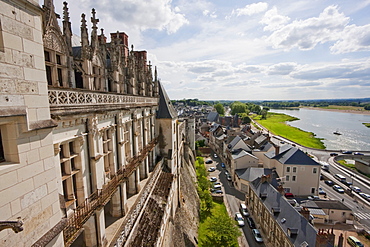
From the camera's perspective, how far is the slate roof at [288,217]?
18.8 m

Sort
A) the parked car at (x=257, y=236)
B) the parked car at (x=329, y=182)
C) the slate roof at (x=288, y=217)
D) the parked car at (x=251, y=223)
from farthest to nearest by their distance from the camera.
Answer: the parked car at (x=329, y=182) → the parked car at (x=251, y=223) → the parked car at (x=257, y=236) → the slate roof at (x=288, y=217)

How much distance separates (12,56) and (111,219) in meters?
11.0

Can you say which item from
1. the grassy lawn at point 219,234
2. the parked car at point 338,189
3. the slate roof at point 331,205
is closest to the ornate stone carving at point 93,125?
the grassy lawn at point 219,234

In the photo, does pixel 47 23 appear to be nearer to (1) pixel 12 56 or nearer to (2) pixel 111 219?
(1) pixel 12 56

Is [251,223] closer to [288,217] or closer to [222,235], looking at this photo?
[288,217]

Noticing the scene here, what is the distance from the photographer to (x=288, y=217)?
2188 cm

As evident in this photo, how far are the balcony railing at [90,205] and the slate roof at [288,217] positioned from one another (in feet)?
59.2

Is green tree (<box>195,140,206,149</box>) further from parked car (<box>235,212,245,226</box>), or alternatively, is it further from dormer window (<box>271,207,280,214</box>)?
dormer window (<box>271,207,280,214</box>)

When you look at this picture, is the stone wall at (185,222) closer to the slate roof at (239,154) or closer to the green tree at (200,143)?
the slate roof at (239,154)

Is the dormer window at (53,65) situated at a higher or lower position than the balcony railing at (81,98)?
higher

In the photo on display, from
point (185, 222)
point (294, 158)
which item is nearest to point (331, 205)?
point (294, 158)

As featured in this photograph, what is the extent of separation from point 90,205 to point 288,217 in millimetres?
21884

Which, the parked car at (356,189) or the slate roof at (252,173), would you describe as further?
the parked car at (356,189)

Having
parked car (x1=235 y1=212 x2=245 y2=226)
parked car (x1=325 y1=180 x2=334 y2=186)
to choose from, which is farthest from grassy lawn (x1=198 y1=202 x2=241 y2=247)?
parked car (x1=325 y1=180 x2=334 y2=186)
